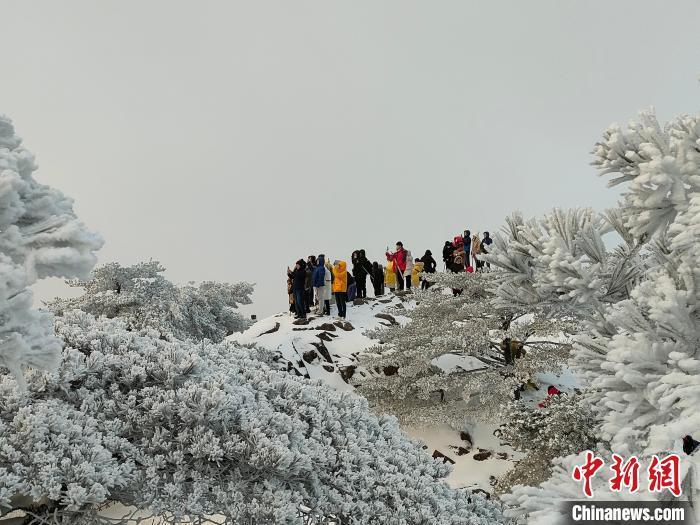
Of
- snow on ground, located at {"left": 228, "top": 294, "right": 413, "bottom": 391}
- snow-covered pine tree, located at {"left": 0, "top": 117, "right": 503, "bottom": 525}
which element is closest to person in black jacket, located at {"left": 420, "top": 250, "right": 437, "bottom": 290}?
snow on ground, located at {"left": 228, "top": 294, "right": 413, "bottom": 391}

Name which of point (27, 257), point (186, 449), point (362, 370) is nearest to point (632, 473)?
point (27, 257)

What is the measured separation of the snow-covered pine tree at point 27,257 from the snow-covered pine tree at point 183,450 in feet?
6.42

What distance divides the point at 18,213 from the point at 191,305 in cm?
1106

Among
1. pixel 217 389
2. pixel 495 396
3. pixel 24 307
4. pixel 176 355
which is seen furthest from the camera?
pixel 495 396

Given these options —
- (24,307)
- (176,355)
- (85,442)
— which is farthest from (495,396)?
(24,307)

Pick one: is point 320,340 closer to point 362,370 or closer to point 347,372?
point 347,372

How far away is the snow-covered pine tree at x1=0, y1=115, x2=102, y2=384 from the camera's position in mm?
2049

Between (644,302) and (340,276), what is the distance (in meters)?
16.3

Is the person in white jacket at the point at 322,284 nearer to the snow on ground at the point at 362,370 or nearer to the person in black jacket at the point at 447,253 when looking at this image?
the snow on ground at the point at 362,370

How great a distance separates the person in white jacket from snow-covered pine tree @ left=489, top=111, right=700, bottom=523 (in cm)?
1545

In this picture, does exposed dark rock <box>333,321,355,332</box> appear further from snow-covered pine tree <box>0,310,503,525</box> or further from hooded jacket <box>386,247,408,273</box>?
snow-covered pine tree <box>0,310,503,525</box>

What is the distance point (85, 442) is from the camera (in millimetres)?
3975

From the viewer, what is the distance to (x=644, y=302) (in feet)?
7.97

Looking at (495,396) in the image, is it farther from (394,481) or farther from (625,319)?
(625,319)
